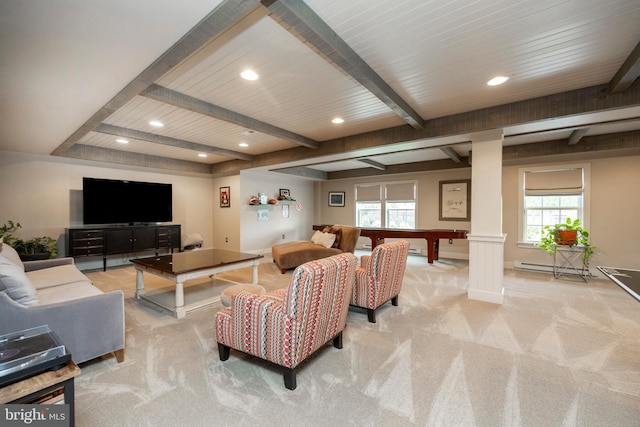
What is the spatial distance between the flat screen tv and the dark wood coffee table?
8.70ft

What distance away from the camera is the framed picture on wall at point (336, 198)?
9.06m

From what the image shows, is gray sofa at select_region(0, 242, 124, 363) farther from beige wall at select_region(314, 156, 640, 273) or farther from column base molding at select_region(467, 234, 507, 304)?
beige wall at select_region(314, 156, 640, 273)

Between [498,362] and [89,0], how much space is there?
3659 mm

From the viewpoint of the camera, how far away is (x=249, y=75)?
2678 mm

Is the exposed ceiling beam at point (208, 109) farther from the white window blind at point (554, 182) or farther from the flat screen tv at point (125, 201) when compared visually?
the white window blind at point (554, 182)

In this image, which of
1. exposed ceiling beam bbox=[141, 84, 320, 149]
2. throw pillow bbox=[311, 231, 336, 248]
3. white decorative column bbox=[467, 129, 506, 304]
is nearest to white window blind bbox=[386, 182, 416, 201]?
throw pillow bbox=[311, 231, 336, 248]

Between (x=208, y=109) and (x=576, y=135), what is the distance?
18.6 ft

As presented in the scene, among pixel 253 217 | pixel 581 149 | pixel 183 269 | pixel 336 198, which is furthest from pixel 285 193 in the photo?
pixel 581 149

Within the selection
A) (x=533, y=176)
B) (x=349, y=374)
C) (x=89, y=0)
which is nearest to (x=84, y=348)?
(x=349, y=374)

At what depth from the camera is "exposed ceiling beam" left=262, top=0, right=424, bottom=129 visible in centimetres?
168

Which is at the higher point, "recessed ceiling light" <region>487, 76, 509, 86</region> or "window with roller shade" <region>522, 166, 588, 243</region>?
"recessed ceiling light" <region>487, 76, 509, 86</region>

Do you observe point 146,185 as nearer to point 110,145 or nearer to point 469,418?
point 110,145

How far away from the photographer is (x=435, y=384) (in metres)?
1.95

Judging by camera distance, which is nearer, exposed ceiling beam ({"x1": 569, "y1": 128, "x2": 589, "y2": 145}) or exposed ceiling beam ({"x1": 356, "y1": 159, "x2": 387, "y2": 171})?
exposed ceiling beam ({"x1": 569, "y1": 128, "x2": 589, "y2": 145})
